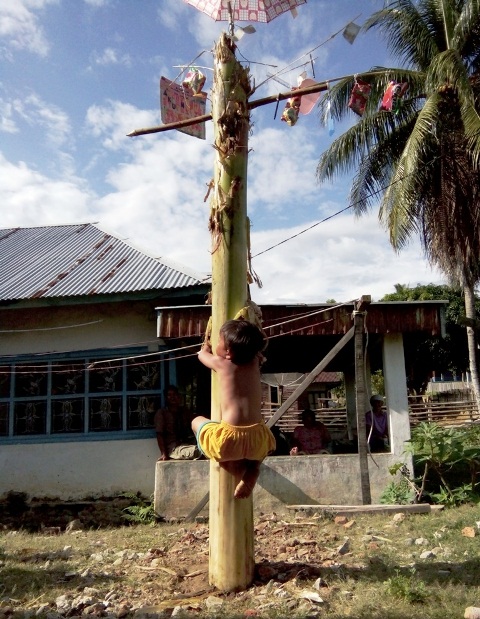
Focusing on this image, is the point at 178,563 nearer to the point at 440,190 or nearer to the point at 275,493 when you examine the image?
the point at 275,493

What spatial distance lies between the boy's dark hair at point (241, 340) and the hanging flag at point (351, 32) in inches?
115

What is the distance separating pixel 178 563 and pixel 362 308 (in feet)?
13.6

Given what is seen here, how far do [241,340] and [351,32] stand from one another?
314 cm

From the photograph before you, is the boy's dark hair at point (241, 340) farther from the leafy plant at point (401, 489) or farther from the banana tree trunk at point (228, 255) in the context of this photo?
the leafy plant at point (401, 489)

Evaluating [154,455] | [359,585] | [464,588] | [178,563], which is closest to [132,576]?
[178,563]

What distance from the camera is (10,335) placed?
9359 millimetres

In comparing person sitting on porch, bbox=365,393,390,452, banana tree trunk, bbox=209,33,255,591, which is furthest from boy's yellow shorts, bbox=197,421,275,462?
person sitting on porch, bbox=365,393,390,452

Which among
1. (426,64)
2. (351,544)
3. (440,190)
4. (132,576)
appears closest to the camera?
(132,576)

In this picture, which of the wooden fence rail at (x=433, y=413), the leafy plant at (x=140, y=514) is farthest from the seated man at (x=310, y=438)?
the wooden fence rail at (x=433, y=413)

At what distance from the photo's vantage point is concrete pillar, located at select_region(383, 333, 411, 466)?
8.14 metres

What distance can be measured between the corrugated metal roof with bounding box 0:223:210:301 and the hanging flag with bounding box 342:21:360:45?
14.3ft

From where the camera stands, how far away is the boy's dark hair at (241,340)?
3.97 m

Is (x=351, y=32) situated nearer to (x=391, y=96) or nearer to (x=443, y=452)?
(x=391, y=96)

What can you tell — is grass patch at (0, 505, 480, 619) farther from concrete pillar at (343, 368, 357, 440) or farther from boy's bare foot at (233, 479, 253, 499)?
concrete pillar at (343, 368, 357, 440)
